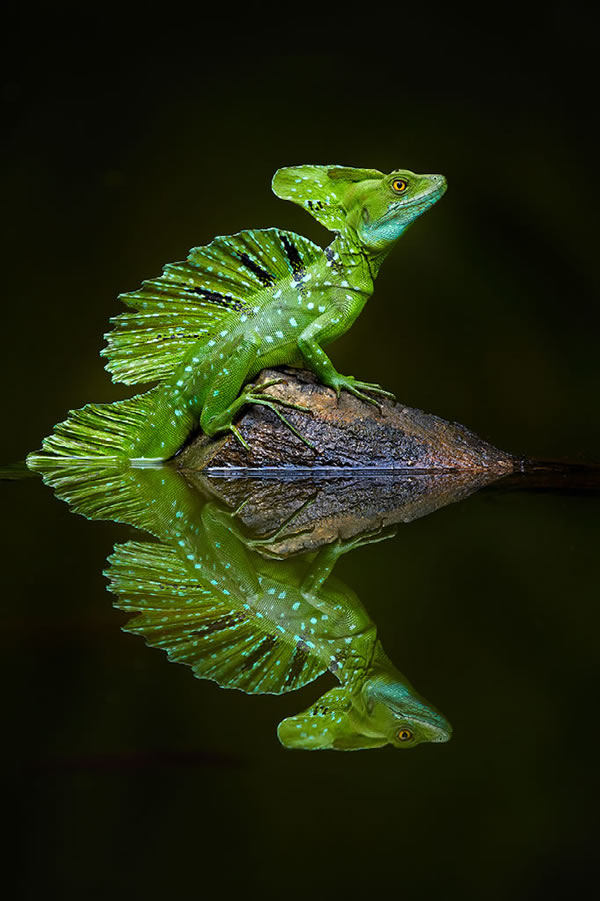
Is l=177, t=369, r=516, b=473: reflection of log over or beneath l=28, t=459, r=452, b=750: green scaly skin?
over

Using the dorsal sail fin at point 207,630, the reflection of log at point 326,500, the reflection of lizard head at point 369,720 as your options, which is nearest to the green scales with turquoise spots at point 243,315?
the reflection of log at point 326,500

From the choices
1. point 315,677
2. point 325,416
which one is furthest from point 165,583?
point 325,416

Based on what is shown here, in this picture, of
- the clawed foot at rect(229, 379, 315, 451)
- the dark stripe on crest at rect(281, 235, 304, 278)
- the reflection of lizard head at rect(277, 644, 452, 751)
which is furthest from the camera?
the dark stripe on crest at rect(281, 235, 304, 278)

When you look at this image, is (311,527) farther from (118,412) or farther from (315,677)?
(118,412)

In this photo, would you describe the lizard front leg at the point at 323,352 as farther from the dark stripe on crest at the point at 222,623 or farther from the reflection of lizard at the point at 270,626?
the dark stripe on crest at the point at 222,623

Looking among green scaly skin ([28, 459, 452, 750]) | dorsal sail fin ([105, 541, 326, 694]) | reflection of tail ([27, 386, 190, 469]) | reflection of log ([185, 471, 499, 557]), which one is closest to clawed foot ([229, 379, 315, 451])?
reflection of log ([185, 471, 499, 557])

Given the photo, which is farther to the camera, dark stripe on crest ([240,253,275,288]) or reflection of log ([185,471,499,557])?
dark stripe on crest ([240,253,275,288])

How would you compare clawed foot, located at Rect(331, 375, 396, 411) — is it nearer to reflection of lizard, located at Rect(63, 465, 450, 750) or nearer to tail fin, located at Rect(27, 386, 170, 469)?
tail fin, located at Rect(27, 386, 170, 469)

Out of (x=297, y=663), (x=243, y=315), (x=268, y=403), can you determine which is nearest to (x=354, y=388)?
(x=268, y=403)
